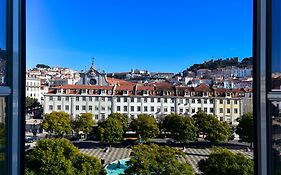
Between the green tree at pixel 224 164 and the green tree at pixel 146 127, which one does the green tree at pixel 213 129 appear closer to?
the green tree at pixel 146 127

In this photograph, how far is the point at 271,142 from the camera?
62 cm

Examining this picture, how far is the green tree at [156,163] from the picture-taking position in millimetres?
4059

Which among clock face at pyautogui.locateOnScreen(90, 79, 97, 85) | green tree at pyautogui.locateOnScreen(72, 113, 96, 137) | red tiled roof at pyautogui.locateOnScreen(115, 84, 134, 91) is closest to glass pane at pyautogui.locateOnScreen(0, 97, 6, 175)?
green tree at pyautogui.locateOnScreen(72, 113, 96, 137)

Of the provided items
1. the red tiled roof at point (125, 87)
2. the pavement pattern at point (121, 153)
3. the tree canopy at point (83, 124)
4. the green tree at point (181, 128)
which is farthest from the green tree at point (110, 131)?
the red tiled roof at point (125, 87)

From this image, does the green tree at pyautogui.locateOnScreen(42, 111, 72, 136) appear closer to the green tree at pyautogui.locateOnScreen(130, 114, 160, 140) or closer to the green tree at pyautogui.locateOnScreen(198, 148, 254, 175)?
the green tree at pyautogui.locateOnScreen(130, 114, 160, 140)

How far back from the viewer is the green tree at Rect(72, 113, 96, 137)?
9.27 metres

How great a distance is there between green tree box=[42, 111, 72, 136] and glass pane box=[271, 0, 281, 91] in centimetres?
830

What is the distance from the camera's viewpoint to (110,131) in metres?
7.96

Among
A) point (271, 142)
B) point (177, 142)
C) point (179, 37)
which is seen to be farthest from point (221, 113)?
point (271, 142)

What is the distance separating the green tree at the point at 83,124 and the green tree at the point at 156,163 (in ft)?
16.6

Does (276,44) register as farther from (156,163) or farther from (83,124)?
(83,124)

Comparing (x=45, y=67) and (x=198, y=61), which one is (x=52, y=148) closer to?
(x=45, y=67)

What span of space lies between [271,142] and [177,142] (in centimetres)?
734

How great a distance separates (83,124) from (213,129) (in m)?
3.86
